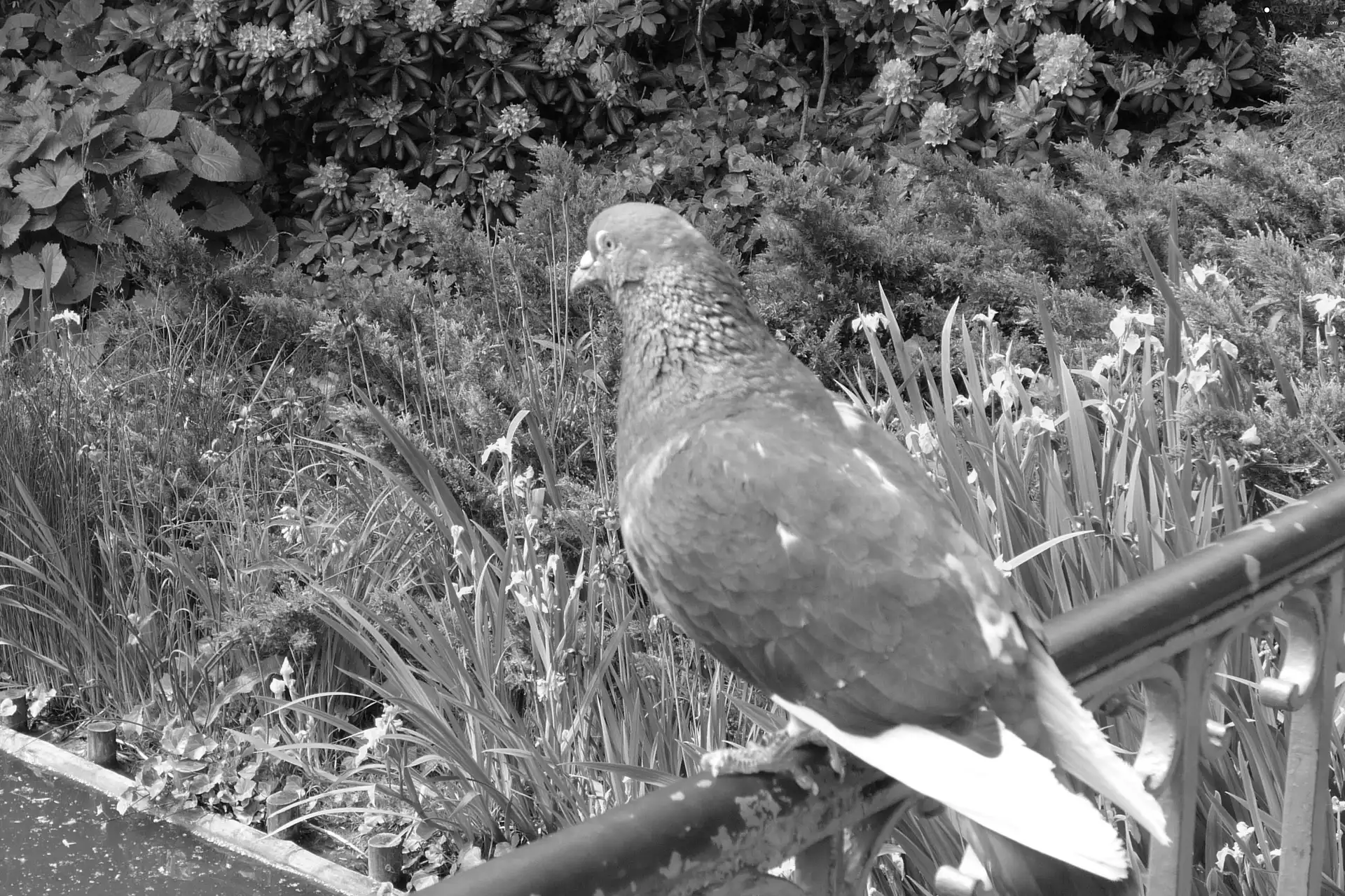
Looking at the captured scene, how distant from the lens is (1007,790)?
45.4 inches

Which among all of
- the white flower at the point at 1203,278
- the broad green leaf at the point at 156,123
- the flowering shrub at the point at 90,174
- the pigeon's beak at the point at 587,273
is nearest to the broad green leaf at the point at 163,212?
the flowering shrub at the point at 90,174

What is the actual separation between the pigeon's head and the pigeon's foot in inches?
27.2

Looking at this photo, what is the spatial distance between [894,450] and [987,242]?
→ 95.4 inches

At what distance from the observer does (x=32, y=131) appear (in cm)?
485

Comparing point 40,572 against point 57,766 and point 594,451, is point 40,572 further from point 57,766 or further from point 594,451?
point 594,451

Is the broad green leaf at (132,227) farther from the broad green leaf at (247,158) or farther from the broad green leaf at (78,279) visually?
the broad green leaf at (247,158)

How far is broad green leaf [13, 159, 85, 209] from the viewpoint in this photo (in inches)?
187

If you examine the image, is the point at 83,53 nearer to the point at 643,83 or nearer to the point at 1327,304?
the point at 643,83

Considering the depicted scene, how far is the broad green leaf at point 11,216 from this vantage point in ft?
15.4

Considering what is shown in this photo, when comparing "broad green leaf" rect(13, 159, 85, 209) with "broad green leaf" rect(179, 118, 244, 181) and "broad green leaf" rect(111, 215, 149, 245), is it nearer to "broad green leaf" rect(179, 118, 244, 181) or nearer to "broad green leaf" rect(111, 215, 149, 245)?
"broad green leaf" rect(111, 215, 149, 245)

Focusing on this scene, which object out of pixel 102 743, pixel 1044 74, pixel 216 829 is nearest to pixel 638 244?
pixel 216 829

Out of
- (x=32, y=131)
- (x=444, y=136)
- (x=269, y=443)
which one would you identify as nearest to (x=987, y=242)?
(x=269, y=443)

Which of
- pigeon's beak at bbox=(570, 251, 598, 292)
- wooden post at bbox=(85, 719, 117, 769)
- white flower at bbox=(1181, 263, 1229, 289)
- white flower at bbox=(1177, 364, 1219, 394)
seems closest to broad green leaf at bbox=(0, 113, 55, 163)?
wooden post at bbox=(85, 719, 117, 769)

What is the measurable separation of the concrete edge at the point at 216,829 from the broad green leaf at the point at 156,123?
268 centimetres
